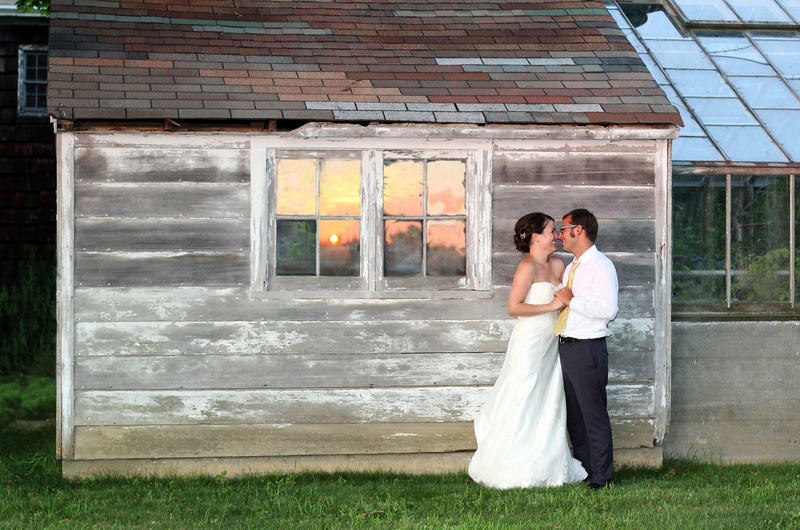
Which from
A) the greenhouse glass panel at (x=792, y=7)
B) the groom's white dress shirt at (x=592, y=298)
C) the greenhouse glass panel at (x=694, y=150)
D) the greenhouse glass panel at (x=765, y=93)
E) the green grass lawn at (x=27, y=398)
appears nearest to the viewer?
the groom's white dress shirt at (x=592, y=298)

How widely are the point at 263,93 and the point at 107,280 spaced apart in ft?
5.72

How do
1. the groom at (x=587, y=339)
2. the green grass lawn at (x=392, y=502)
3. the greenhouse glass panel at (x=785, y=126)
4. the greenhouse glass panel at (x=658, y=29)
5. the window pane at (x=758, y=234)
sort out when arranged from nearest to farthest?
the green grass lawn at (x=392, y=502)
the groom at (x=587, y=339)
the window pane at (x=758, y=234)
the greenhouse glass panel at (x=785, y=126)
the greenhouse glass panel at (x=658, y=29)

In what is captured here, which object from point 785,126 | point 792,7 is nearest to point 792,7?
point 792,7

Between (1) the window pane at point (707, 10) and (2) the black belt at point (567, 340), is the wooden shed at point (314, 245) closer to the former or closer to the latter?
(2) the black belt at point (567, 340)

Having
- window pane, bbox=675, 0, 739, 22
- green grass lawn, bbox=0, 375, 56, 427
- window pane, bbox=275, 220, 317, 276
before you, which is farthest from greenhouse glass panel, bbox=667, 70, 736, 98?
green grass lawn, bbox=0, 375, 56, 427

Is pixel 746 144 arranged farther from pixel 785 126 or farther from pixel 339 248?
pixel 339 248

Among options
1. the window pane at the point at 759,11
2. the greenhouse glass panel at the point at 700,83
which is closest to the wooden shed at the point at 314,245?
the greenhouse glass panel at the point at 700,83

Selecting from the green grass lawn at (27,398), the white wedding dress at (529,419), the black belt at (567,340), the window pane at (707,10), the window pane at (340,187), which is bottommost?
the green grass lawn at (27,398)

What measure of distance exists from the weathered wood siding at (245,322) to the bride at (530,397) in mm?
426

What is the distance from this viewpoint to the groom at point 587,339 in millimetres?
6461

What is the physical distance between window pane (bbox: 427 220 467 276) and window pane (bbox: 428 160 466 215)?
0.32 feet

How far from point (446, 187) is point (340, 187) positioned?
2.58 ft

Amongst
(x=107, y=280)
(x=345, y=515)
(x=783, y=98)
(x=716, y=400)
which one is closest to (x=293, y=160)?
(x=107, y=280)

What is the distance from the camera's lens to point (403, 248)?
7133 millimetres
